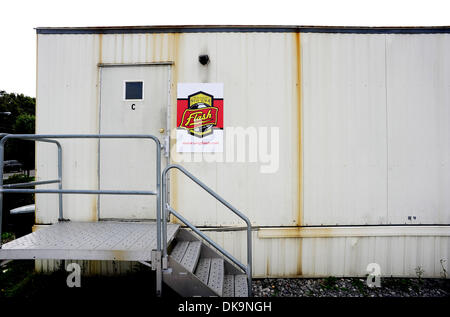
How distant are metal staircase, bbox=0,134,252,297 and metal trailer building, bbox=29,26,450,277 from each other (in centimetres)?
36

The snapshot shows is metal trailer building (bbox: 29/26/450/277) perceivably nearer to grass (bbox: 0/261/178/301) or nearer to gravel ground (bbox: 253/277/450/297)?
gravel ground (bbox: 253/277/450/297)

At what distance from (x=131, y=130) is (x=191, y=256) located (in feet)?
6.76

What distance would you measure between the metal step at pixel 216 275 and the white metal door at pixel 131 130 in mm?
1175

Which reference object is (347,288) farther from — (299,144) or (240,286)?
(299,144)

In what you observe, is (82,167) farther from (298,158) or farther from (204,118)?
(298,158)

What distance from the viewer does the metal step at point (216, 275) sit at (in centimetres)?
263

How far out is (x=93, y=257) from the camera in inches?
98.0

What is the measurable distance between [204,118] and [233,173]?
0.94m

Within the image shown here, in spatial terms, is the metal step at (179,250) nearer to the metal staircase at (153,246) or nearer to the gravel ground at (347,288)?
the metal staircase at (153,246)

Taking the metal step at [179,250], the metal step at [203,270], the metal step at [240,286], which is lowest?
the metal step at [240,286]

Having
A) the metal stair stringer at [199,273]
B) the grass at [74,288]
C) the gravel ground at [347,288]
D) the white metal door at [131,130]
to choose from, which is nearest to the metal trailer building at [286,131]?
the white metal door at [131,130]

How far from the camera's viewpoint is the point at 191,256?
9.59 feet

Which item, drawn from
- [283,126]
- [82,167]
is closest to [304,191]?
[283,126]

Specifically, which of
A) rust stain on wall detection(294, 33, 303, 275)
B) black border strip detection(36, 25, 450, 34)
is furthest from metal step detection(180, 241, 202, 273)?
black border strip detection(36, 25, 450, 34)
